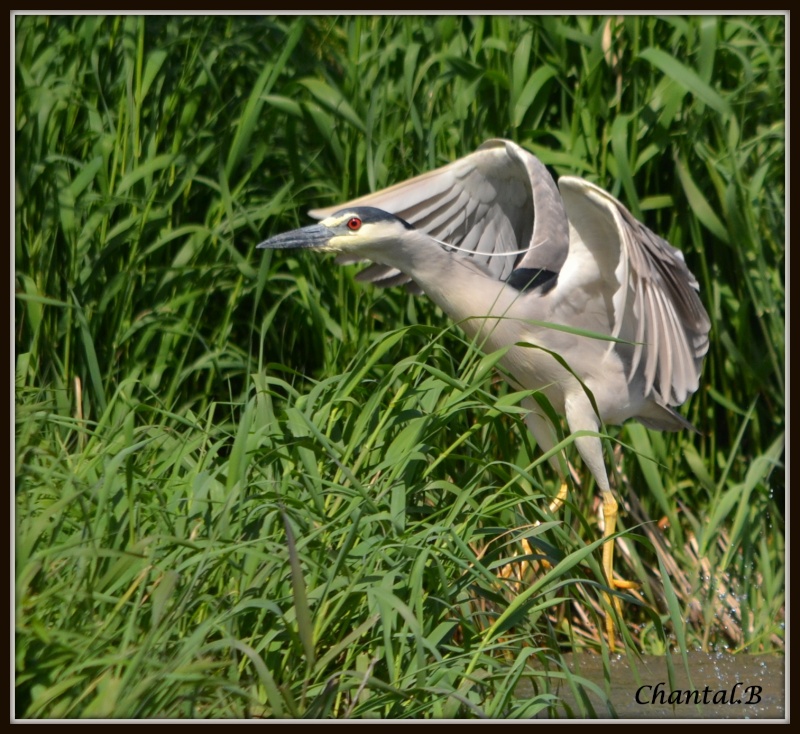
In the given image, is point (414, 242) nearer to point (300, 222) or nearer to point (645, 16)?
point (300, 222)

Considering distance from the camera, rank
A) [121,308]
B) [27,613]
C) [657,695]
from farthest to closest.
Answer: [121,308], [657,695], [27,613]

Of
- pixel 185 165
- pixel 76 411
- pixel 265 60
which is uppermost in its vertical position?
pixel 265 60

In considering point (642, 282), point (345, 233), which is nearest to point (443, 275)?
point (345, 233)

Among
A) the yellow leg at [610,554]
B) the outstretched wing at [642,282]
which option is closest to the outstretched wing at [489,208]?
the outstretched wing at [642,282]

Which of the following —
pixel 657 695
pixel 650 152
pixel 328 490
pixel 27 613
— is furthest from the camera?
pixel 650 152

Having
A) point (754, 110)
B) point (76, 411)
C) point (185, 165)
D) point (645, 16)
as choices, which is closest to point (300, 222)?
point (185, 165)

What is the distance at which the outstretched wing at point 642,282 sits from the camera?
3145 mm

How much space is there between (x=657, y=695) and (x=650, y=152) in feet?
5.82

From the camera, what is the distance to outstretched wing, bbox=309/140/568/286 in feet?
11.9

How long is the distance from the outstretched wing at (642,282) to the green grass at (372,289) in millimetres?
320

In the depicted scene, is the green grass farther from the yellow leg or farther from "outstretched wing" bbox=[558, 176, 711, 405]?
"outstretched wing" bbox=[558, 176, 711, 405]

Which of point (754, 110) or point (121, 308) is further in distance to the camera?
point (754, 110)

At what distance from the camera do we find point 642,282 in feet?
10.7

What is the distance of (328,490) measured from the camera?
228 centimetres
